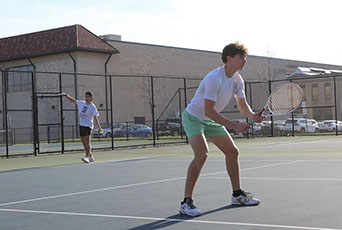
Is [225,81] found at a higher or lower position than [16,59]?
lower

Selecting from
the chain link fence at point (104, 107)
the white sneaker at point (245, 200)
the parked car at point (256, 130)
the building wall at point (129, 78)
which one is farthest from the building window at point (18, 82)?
the white sneaker at point (245, 200)

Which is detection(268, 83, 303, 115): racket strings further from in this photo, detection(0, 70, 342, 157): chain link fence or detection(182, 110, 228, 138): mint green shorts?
detection(0, 70, 342, 157): chain link fence

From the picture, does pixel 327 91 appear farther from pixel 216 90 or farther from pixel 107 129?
pixel 216 90

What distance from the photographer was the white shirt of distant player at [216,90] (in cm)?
630

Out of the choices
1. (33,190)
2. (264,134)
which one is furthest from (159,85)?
(33,190)

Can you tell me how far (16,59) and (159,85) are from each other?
11.4 meters

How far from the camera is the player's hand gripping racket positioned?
838 cm

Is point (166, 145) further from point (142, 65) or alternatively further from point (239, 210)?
point (142, 65)

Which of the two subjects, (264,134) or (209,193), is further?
(264,134)

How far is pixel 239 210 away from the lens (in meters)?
6.43

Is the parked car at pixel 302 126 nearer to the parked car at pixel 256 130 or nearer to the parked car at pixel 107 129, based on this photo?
the parked car at pixel 256 130

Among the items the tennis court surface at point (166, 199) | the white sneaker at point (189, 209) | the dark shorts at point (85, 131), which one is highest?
the dark shorts at point (85, 131)

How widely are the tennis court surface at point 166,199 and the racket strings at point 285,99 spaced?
42.8 inches

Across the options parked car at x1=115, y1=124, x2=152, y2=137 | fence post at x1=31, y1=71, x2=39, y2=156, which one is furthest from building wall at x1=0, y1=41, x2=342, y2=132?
fence post at x1=31, y1=71, x2=39, y2=156
